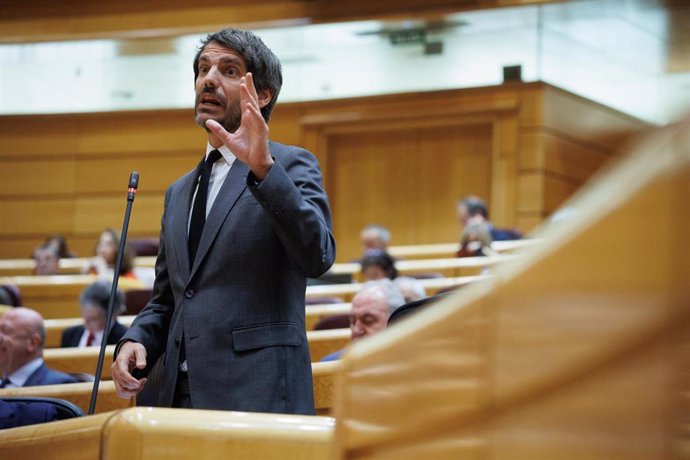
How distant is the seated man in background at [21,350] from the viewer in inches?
140

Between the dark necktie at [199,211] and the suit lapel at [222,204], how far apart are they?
0.03m

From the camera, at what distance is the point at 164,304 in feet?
6.31

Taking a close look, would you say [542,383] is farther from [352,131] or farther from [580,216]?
[352,131]

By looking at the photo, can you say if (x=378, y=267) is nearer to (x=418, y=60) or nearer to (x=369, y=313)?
(x=369, y=313)

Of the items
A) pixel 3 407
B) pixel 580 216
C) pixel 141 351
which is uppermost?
pixel 580 216

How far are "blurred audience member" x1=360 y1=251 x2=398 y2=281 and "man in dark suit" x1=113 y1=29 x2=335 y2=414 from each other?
315 centimetres

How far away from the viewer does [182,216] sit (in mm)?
1853

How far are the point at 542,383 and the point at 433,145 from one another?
7.64 m

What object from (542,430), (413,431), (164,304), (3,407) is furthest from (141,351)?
(542,430)

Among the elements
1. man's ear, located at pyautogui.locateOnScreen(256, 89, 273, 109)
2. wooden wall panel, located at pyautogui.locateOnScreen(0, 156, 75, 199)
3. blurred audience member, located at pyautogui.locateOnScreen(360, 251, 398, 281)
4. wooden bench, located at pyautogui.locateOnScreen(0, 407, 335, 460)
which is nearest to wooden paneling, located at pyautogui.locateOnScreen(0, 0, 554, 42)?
wooden wall panel, located at pyautogui.locateOnScreen(0, 156, 75, 199)

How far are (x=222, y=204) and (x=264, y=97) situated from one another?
0.73 ft

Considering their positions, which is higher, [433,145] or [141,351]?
[433,145]

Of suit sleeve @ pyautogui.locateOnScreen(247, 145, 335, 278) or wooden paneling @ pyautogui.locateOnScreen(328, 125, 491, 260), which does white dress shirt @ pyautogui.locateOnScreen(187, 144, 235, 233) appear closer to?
suit sleeve @ pyautogui.locateOnScreen(247, 145, 335, 278)

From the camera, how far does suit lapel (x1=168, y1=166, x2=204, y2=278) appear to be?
179 centimetres
